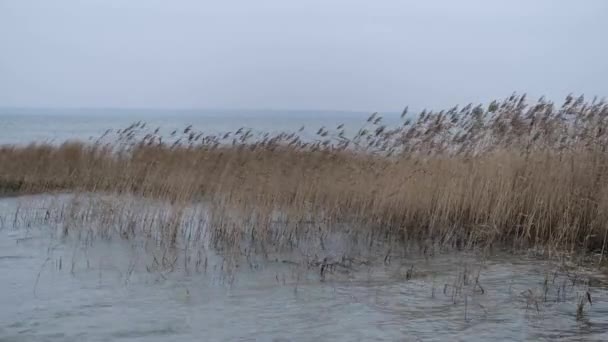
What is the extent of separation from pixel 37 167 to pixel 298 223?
9.62m

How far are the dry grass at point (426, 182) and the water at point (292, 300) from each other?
2.94 ft

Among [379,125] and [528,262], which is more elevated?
[379,125]

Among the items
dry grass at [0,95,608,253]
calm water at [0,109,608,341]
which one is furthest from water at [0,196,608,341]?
dry grass at [0,95,608,253]

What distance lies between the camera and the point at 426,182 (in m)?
10.4

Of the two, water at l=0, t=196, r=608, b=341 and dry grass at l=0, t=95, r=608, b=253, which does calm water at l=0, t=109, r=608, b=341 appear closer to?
water at l=0, t=196, r=608, b=341

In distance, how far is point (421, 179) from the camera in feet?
34.4

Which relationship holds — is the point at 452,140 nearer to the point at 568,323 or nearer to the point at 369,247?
the point at 369,247

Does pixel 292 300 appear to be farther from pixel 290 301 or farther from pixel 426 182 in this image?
pixel 426 182

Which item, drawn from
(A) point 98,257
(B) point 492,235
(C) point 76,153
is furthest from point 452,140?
(C) point 76,153

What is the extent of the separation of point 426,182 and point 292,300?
4.21 m

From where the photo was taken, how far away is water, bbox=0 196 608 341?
5.98 m

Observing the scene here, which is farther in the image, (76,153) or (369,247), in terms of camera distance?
(76,153)

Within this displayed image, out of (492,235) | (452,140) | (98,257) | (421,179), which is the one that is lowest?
(98,257)

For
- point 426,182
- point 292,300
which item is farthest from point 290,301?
point 426,182
